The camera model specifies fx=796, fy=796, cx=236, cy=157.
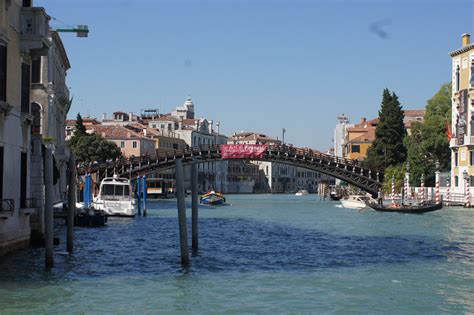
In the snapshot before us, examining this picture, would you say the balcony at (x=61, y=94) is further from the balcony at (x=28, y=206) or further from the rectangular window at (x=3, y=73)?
the rectangular window at (x=3, y=73)

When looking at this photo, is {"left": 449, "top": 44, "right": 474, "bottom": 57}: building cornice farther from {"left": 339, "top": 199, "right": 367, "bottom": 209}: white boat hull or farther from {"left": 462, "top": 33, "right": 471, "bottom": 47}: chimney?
{"left": 339, "top": 199, "right": 367, "bottom": 209}: white boat hull

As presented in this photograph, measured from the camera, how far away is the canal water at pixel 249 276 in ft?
37.4

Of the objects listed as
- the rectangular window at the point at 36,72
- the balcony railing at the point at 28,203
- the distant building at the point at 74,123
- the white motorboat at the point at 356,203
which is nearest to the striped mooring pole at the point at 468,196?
the white motorboat at the point at 356,203

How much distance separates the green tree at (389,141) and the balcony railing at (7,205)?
43697 millimetres

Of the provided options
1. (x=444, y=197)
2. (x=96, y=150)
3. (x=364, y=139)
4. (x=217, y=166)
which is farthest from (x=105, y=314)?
(x=217, y=166)

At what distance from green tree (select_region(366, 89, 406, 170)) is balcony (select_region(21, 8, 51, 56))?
140ft

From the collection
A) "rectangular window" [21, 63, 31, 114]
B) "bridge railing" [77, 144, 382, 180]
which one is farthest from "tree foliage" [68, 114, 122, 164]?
"rectangular window" [21, 63, 31, 114]

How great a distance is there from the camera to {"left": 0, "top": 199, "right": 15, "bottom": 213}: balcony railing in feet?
44.8

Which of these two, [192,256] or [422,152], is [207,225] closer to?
[192,256]

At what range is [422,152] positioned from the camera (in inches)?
1896

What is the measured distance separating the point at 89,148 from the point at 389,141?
22029mm

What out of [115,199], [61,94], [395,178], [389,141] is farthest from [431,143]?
[61,94]

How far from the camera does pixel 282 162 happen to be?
49.7m

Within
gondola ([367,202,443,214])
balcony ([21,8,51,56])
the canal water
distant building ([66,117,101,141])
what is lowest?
the canal water
